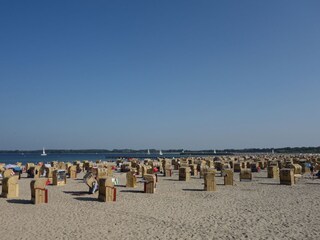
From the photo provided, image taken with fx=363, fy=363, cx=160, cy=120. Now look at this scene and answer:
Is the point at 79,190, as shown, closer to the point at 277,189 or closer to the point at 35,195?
the point at 35,195

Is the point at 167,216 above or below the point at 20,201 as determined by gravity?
below

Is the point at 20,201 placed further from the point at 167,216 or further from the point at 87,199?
the point at 167,216

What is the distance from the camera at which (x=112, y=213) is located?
1131cm

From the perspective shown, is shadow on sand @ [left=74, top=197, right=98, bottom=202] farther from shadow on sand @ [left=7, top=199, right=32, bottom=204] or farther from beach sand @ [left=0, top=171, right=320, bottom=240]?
shadow on sand @ [left=7, top=199, right=32, bottom=204]

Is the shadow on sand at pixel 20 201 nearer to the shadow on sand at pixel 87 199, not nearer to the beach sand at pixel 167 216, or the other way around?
the beach sand at pixel 167 216

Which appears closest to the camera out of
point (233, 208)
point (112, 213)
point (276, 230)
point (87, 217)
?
point (276, 230)

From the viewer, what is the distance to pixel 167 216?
35.5 ft

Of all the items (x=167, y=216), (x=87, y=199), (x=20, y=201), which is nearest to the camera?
(x=167, y=216)

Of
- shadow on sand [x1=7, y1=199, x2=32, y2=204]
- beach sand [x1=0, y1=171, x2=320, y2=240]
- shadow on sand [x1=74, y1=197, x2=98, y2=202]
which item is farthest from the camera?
shadow on sand [x1=74, y1=197, x2=98, y2=202]

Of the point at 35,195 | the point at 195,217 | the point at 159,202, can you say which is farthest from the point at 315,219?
the point at 35,195

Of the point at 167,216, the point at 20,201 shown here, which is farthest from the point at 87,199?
the point at 167,216

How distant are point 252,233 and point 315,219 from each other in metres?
2.71

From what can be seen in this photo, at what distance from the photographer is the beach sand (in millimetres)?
8703

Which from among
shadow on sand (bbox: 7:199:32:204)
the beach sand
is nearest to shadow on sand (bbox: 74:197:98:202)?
the beach sand
